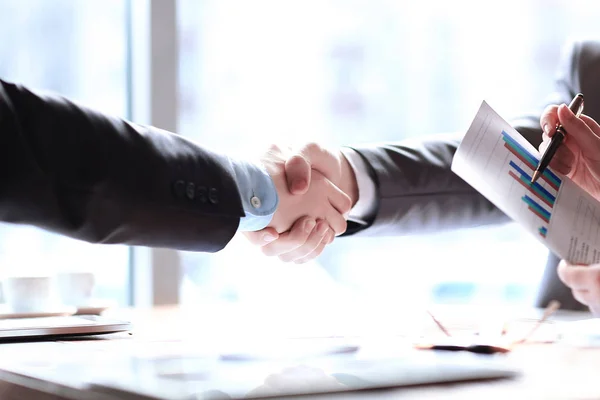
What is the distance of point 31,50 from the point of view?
6.86ft

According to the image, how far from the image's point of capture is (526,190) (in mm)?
919

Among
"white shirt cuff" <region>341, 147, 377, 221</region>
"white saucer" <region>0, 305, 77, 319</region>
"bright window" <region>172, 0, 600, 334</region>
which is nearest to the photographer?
"white saucer" <region>0, 305, 77, 319</region>

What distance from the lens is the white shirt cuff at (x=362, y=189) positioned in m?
1.45

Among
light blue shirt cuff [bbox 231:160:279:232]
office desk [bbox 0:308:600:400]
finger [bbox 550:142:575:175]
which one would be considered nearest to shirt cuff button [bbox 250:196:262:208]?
light blue shirt cuff [bbox 231:160:279:232]

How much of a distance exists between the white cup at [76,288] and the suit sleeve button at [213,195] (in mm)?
461

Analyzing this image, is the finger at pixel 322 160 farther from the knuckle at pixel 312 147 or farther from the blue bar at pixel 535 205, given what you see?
the blue bar at pixel 535 205

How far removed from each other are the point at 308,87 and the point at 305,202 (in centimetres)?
147

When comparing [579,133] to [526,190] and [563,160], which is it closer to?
[563,160]

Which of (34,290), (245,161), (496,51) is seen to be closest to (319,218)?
(245,161)

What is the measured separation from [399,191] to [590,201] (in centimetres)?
55

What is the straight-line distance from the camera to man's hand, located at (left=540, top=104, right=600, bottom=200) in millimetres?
1027

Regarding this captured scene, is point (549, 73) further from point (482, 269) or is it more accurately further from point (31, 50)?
point (31, 50)

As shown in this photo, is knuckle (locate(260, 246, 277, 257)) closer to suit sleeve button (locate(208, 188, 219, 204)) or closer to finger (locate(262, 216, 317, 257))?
finger (locate(262, 216, 317, 257))

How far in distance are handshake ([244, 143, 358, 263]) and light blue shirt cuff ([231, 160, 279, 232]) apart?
0.06 meters
